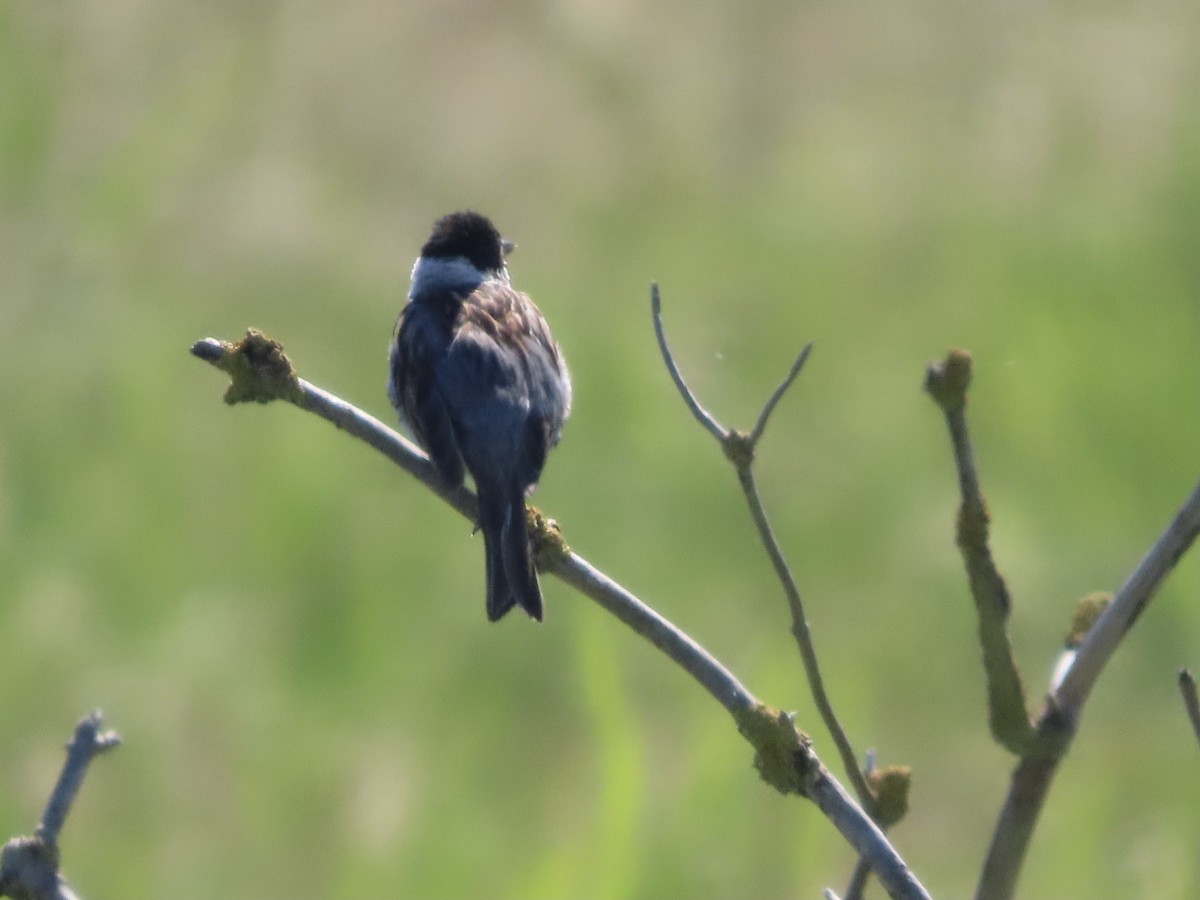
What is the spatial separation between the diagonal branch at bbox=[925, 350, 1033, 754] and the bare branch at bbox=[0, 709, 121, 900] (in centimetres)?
110

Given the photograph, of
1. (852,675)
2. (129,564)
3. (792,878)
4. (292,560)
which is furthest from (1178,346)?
(129,564)

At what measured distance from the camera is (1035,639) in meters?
6.69

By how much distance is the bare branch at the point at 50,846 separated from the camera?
2.29 meters

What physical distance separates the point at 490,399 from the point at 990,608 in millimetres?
1704

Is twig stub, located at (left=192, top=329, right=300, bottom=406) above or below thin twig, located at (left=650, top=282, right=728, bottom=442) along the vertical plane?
below

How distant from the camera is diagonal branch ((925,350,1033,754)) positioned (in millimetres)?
2256

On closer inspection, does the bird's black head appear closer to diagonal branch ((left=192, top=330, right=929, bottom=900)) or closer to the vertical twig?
diagonal branch ((left=192, top=330, right=929, bottom=900))

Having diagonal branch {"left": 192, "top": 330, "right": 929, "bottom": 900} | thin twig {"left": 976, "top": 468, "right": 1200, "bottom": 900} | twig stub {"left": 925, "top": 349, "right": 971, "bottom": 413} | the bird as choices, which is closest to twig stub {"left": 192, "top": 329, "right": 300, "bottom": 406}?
diagonal branch {"left": 192, "top": 330, "right": 929, "bottom": 900}

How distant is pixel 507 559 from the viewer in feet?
11.0

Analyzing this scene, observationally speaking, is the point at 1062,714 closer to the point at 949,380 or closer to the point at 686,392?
the point at 949,380

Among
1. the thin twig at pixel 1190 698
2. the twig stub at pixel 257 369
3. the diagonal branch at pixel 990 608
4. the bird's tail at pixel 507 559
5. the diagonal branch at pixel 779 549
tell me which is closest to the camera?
the thin twig at pixel 1190 698

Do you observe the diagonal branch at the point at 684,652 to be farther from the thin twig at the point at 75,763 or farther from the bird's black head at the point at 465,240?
the bird's black head at the point at 465,240

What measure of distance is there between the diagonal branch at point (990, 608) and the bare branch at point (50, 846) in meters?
1.10

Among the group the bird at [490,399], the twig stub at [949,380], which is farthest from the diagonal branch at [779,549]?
the bird at [490,399]
